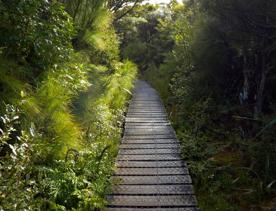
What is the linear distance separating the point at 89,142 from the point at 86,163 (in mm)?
1085

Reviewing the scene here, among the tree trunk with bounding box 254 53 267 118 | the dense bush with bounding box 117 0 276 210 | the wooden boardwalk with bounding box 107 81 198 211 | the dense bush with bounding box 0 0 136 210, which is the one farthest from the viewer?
the tree trunk with bounding box 254 53 267 118

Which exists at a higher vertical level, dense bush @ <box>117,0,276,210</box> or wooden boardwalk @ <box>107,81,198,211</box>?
dense bush @ <box>117,0,276,210</box>

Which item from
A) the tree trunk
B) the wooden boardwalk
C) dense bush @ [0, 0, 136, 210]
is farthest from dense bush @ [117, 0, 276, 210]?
dense bush @ [0, 0, 136, 210]

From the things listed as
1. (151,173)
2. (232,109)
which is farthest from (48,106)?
(232,109)

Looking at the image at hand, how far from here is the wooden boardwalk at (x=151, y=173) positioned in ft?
16.4

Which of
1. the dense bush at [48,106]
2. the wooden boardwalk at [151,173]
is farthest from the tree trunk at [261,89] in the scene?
the dense bush at [48,106]

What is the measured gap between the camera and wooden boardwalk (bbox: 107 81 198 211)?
498 cm

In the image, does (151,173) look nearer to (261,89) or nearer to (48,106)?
(48,106)

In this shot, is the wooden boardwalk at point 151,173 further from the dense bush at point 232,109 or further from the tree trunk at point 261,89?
the tree trunk at point 261,89

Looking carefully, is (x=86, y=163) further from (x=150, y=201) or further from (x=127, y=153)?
(x=127, y=153)

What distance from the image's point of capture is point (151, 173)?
19.9 ft

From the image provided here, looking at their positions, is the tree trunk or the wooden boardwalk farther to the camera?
the tree trunk

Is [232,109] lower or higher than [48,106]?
lower

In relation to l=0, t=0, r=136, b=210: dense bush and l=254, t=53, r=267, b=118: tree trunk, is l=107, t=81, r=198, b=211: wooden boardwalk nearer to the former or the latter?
l=0, t=0, r=136, b=210: dense bush
